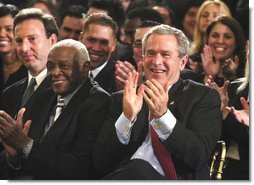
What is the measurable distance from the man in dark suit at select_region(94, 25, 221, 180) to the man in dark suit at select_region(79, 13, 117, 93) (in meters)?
0.17

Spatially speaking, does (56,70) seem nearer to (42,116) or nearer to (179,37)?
Result: (42,116)

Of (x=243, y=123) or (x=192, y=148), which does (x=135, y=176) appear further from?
(x=243, y=123)

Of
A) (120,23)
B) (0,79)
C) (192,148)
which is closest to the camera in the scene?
(192,148)

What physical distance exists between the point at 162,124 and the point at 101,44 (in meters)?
0.59

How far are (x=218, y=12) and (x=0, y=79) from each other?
2.92 feet

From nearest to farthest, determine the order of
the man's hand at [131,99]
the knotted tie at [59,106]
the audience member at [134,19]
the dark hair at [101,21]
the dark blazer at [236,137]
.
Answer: the man's hand at [131,99], the dark blazer at [236,137], the knotted tie at [59,106], the dark hair at [101,21], the audience member at [134,19]

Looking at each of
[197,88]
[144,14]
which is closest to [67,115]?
[197,88]

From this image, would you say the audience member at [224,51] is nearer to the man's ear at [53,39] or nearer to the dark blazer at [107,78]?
the dark blazer at [107,78]

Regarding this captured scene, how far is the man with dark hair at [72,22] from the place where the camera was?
2895 millimetres

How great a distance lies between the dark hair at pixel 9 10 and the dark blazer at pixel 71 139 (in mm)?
423

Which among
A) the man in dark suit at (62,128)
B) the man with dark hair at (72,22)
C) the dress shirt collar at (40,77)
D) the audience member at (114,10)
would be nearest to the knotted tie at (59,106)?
the man in dark suit at (62,128)

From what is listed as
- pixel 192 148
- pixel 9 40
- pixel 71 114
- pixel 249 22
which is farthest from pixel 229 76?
pixel 9 40

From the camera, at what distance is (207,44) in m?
2.98

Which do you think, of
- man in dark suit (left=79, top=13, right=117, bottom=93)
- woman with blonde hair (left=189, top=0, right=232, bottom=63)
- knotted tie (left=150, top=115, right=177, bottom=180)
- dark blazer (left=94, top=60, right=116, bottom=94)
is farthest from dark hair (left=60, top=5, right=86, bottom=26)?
knotted tie (left=150, top=115, right=177, bottom=180)
